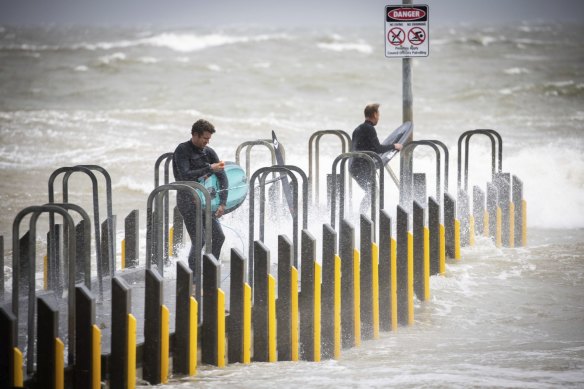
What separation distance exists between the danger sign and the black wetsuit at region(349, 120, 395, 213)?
1005mm

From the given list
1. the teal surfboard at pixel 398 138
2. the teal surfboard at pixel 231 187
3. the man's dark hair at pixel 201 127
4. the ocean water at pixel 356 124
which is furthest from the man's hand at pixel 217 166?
the teal surfboard at pixel 398 138

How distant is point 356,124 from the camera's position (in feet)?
121

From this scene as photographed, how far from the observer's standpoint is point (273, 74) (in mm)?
46875

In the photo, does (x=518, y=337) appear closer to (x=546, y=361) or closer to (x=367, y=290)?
(x=546, y=361)

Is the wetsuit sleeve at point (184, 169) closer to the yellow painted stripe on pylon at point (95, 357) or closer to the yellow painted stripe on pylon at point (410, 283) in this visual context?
the yellow painted stripe on pylon at point (410, 283)

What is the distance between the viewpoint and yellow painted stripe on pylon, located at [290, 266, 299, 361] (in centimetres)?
708

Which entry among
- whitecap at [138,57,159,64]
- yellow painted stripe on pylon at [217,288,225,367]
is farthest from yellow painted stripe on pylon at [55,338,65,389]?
whitecap at [138,57,159,64]

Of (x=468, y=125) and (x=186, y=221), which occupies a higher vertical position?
(x=468, y=125)

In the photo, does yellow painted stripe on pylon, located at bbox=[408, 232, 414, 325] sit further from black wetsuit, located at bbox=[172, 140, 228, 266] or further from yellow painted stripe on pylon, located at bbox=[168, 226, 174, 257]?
yellow painted stripe on pylon, located at bbox=[168, 226, 174, 257]

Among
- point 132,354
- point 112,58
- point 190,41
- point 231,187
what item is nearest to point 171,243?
point 231,187

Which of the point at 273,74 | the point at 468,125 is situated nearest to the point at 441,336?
the point at 468,125

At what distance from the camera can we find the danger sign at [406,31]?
1084 centimetres

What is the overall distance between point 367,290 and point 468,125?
92.9 feet

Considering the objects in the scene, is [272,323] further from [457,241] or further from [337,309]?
[457,241]
